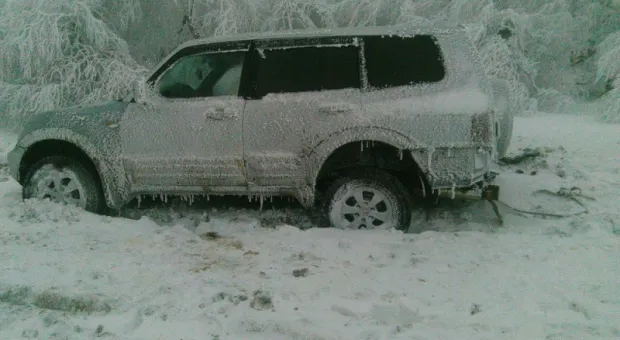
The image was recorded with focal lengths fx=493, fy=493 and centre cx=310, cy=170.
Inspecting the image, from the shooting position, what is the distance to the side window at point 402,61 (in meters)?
4.29

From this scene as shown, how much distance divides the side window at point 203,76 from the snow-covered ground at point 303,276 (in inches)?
50.9

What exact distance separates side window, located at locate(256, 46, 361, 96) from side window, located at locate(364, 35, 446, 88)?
0.49 ft

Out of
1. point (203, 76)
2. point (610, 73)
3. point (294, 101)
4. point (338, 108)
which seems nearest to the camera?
point (338, 108)

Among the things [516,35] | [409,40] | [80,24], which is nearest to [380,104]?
[409,40]

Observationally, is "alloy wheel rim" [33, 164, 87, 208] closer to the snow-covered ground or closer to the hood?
the snow-covered ground

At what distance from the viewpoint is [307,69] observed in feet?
14.7

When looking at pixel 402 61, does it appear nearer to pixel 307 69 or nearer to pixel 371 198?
pixel 307 69

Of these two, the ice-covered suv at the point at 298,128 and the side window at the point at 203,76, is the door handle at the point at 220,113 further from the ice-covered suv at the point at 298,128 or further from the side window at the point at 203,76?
the side window at the point at 203,76

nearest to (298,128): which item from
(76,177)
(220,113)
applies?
(220,113)

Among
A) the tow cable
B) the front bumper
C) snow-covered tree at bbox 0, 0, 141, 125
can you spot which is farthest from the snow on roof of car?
snow-covered tree at bbox 0, 0, 141, 125

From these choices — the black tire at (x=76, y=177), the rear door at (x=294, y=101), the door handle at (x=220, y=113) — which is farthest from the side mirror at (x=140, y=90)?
the rear door at (x=294, y=101)

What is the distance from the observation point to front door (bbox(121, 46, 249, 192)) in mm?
4543

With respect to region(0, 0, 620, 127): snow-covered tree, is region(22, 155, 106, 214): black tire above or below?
below

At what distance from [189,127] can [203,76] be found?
53cm
